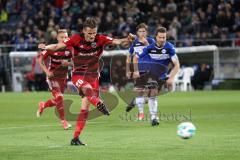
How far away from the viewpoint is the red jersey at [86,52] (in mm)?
13719

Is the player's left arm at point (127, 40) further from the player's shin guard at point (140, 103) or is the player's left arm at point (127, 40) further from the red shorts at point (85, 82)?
the player's shin guard at point (140, 103)

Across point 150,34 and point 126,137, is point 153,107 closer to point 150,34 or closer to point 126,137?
point 126,137

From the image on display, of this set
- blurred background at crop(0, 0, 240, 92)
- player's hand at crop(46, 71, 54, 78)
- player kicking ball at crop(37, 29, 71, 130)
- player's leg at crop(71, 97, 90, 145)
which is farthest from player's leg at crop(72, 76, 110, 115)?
blurred background at crop(0, 0, 240, 92)

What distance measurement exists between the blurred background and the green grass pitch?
37.0ft

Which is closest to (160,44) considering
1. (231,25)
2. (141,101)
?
(141,101)

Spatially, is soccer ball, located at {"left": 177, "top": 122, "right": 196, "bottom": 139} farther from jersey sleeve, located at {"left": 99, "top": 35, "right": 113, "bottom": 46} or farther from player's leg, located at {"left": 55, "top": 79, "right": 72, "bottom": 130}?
player's leg, located at {"left": 55, "top": 79, "right": 72, "bottom": 130}

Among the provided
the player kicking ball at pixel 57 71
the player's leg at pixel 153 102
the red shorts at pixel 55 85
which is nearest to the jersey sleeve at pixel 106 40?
the player's leg at pixel 153 102

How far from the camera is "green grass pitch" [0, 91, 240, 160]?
11477 mm

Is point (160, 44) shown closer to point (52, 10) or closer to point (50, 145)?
point (50, 145)

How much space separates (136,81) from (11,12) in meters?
23.6

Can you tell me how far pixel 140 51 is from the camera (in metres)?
19.8

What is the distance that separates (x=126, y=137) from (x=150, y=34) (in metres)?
21.3

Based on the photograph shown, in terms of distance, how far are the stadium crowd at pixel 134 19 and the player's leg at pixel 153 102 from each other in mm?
15610

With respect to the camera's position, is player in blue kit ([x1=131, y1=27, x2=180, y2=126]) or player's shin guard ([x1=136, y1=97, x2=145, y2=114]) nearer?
player in blue kit ([x1=131, y1=27, x2=180, y2=126])
